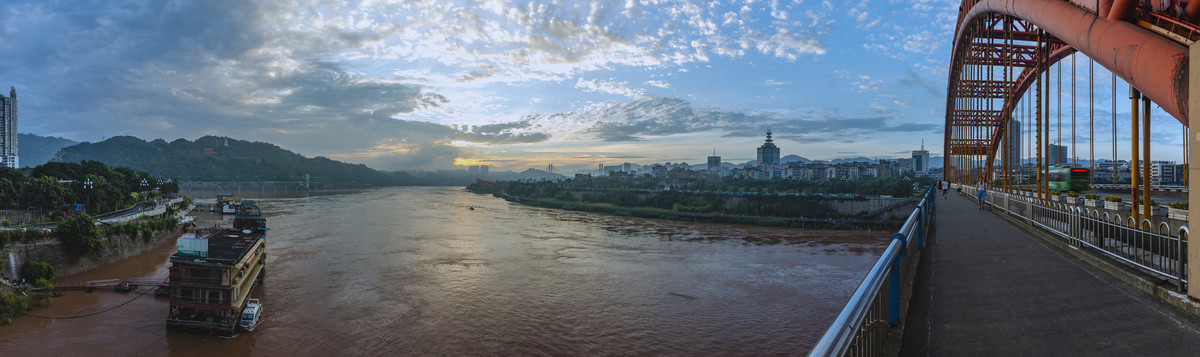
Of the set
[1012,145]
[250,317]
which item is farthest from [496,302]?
[1012,145]

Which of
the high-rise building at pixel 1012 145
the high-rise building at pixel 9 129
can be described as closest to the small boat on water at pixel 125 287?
the high-rise building at pixel 1012 145

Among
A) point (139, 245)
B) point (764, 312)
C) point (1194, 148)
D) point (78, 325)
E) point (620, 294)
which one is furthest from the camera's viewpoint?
point (139, 245)

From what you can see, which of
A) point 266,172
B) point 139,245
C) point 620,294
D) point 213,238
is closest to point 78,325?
point 213,238

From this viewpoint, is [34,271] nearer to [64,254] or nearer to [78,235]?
[64,254]

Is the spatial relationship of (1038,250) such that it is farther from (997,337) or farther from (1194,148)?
(997,337)

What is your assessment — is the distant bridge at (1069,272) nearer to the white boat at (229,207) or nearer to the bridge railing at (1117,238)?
the bridge railing at (1117,238)

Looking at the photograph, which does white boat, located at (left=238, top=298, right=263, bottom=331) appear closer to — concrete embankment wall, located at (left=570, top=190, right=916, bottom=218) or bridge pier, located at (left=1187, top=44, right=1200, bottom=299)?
bridge pier, located at (left=1187, top=44, right=1200, bottom=299)

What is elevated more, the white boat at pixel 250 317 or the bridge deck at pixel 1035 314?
the bridge deck at pixel 1035 314
